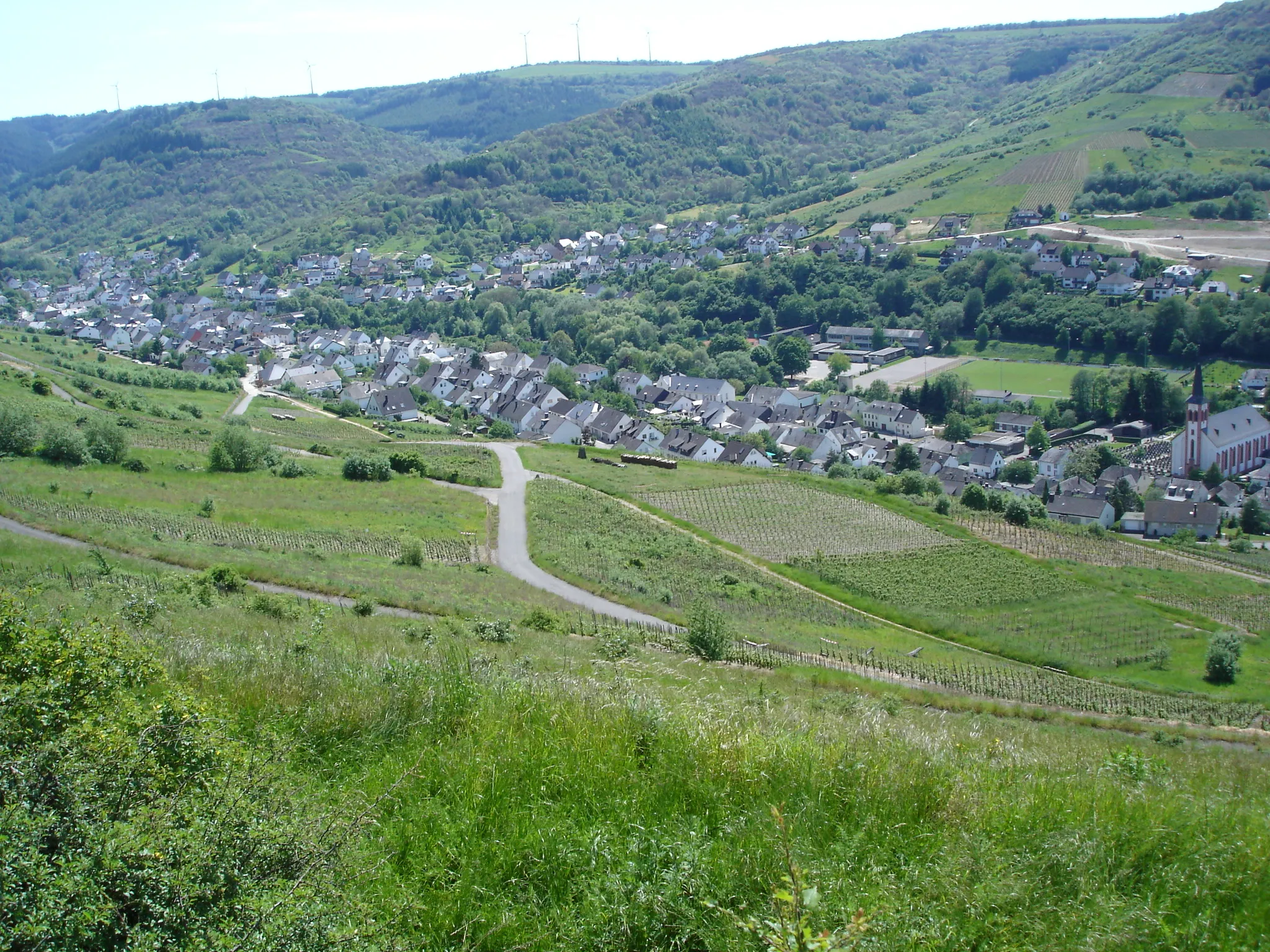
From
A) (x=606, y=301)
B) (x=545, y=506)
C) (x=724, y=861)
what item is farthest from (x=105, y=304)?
(x=724, y=861)

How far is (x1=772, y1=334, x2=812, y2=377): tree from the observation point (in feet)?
260

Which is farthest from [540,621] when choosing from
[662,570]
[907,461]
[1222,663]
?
[907,461]

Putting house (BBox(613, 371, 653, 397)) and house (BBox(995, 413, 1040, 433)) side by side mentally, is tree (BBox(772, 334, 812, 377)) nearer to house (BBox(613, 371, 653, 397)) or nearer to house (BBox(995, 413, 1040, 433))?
house (BBox(613, 371, 653, 397))

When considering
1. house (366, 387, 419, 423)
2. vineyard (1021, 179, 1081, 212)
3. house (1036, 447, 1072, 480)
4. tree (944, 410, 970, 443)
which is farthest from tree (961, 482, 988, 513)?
vineyard (1021, 179, 1081, 212)

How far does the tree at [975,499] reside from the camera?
38.5 m

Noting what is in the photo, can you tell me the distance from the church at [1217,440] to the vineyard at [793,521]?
2866 cm

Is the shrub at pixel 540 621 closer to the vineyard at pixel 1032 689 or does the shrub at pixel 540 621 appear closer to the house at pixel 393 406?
the vineyard at pixel 1032 689

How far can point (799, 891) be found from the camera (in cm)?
336

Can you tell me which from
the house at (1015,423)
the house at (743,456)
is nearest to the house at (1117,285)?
the house at (1015,423)

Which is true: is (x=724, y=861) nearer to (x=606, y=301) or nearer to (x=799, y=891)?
(x=799, y=891)

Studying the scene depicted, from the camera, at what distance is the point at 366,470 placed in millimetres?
34188

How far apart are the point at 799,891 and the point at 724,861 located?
0.75 m

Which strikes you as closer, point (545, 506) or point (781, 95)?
point (545, 506)

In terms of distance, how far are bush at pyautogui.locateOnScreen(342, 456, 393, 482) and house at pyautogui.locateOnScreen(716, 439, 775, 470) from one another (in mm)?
23523
